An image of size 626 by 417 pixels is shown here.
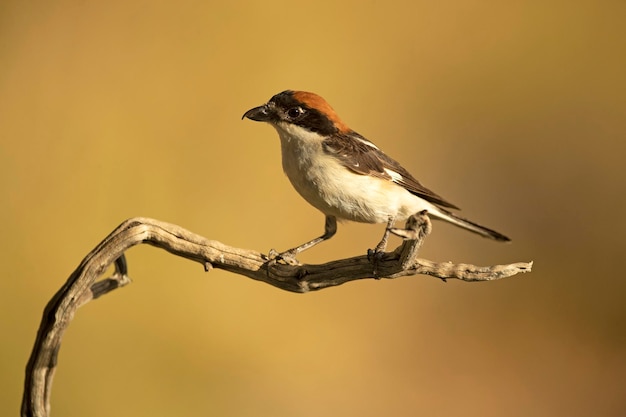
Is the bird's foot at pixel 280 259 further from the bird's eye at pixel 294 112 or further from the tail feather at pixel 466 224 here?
the tail feather at pixel 466 224

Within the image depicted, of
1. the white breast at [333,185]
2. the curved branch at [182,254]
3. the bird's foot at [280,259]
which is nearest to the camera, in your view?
the curved branch at [182,254]

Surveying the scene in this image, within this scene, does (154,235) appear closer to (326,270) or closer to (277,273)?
(277,273)

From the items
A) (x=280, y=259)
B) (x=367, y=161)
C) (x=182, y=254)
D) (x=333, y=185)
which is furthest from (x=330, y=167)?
(x=182, y=254)

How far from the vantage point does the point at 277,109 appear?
2693mm

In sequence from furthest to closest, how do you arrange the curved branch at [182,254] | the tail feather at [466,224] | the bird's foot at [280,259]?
1. the tail feather at [466,224]
2. the bird's foot at [280,259]
3. the curved branch at [182,254]

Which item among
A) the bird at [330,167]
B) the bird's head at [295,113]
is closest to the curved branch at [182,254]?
the bird at [330,167]

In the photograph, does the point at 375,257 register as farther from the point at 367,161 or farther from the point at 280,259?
the point at 367,161

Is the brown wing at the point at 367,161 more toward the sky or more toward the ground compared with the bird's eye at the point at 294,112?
more toward the ground

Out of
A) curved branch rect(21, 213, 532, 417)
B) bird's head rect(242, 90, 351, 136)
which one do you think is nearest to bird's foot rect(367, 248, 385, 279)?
curved branch rect(21, 213, 532, 417)

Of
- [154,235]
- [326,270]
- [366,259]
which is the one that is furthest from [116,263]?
[366,259]

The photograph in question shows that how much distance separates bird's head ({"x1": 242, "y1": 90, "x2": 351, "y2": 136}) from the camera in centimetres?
265

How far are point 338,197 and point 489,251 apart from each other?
9.68 feet

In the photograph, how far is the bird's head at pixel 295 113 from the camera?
8.71 ft

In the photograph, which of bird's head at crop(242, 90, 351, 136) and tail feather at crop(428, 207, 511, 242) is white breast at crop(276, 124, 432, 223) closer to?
bird's head at crop(242, 90, 351, 136)
